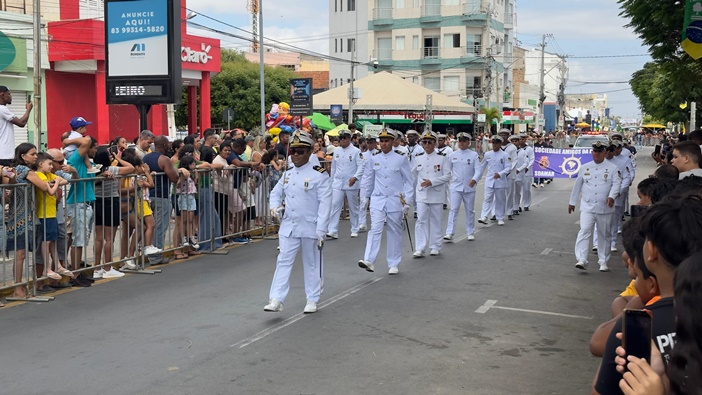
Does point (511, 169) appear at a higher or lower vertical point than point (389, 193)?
higher

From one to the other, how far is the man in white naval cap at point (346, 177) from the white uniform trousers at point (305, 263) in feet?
22.3

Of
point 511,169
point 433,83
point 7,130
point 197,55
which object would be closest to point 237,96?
point 433,83

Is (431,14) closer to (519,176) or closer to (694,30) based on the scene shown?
(519,176)

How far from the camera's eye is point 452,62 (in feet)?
226

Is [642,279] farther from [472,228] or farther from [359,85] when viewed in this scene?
[359,85]

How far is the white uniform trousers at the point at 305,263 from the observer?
8.97m

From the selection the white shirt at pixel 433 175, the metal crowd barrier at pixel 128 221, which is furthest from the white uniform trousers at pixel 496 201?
the metal crowd barrier at pixel 128 221

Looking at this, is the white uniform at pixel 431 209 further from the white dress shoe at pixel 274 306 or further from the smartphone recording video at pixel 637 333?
the smartphone recording video at pixel 637 333

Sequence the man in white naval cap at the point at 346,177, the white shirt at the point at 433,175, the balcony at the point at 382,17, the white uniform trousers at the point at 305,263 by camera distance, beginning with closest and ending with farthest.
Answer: the white uniform trousers at the point at 305,263, the white shirt at the point at 433,175, the man in white naval cap at the point at 346,177, the balcony at the point at 382,17

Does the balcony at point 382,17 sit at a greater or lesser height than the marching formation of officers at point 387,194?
greater

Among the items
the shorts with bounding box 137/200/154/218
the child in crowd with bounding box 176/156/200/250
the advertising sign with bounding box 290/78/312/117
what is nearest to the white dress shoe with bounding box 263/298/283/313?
the shorts with bounding box 137/200/154/218

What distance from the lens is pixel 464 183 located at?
1645cm

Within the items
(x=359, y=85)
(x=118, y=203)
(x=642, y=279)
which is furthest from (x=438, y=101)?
(x=642, y=279)

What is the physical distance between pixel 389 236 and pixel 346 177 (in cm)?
547
